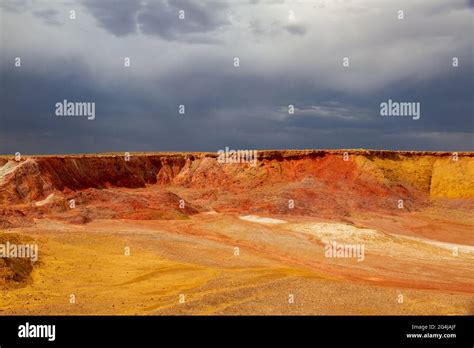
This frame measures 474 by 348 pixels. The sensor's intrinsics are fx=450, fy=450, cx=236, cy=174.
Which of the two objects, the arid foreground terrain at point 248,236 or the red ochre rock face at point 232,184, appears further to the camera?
the red ochre rock face at point 232,184

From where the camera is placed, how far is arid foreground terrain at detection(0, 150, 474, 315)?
15.4 m

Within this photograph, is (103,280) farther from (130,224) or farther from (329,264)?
(130,224)

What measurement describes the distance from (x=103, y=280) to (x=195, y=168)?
50.3 metres

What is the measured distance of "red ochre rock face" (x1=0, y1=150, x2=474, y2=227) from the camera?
40312 millimetres

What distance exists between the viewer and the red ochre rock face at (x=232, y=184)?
40.3 meters

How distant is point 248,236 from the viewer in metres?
30.2

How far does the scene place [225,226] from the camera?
34.3m

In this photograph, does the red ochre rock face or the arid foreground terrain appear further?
the red ochre rock face

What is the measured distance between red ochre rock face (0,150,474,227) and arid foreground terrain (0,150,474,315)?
19 centimetres

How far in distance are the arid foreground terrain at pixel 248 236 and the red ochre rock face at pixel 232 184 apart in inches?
7.5

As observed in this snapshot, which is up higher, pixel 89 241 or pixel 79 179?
pixel 79 179

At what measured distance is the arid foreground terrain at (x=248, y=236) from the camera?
15.4 metres
